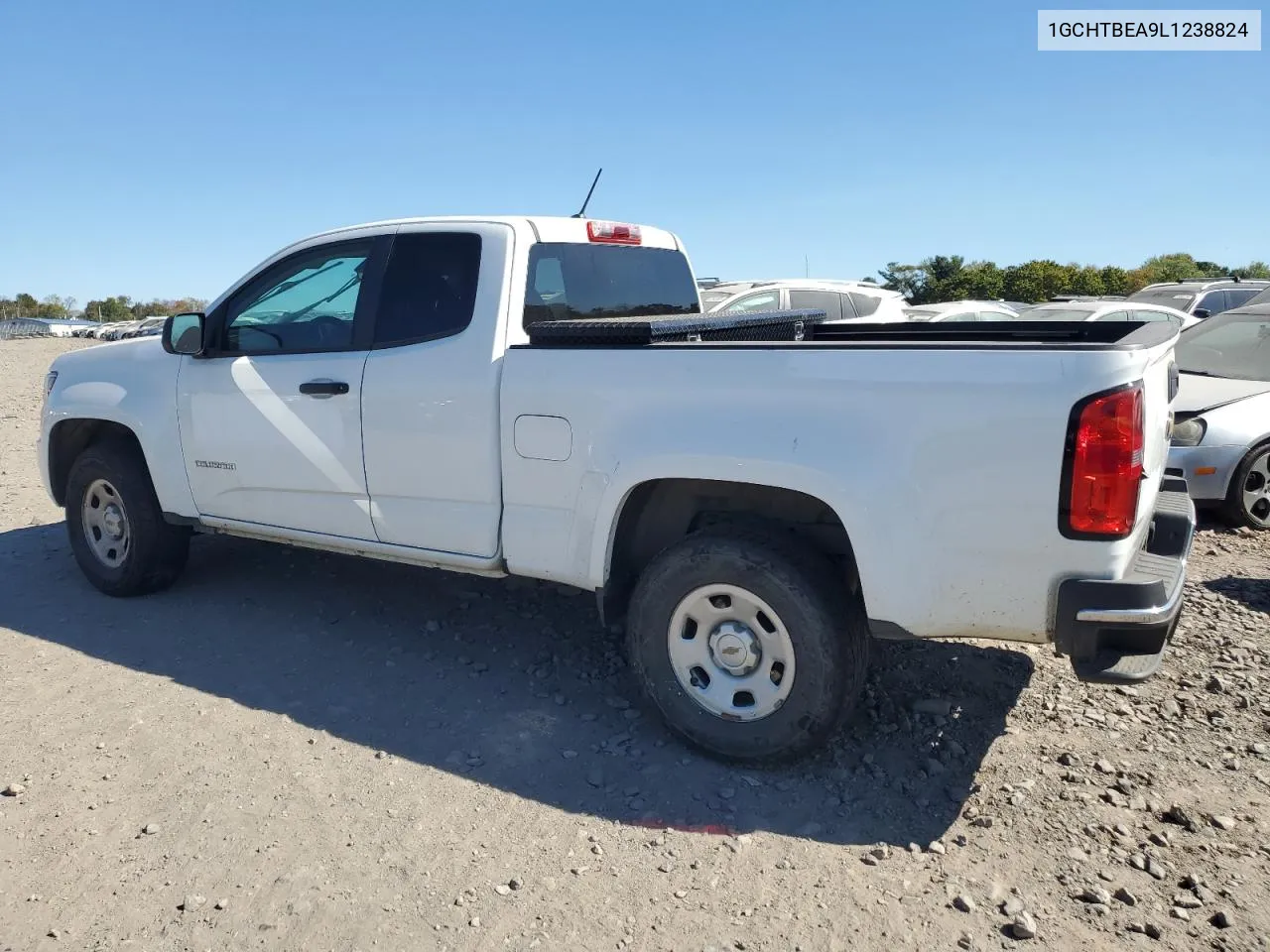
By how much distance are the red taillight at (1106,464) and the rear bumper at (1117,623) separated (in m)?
0.17

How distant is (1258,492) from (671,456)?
5050 millimetres

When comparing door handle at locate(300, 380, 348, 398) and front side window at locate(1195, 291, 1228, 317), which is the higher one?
front side window at locate(1195, 291, 1228, 317)

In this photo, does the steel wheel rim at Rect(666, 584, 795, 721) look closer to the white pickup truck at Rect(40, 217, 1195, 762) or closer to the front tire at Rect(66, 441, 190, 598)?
the white pickup truck at Rect(40, 217, 1195, 762)

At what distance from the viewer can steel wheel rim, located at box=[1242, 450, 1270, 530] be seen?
638 centimetres

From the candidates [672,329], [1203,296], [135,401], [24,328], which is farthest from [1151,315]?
[24,328]

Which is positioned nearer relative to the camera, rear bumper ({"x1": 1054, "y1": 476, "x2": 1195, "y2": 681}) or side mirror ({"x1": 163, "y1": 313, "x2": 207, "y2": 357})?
Result: rear bumper ({"x1": 1054, "y1": 476, "x2": 1195, "y2": 681})

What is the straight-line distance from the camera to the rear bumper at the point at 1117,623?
2791 mm

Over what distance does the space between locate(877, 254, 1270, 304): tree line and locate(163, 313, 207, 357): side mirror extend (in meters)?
29.6

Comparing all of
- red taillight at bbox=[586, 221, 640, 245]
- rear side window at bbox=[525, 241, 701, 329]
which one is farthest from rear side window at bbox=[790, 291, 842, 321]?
red taillight at bbox=[586, 221, 640, 245]

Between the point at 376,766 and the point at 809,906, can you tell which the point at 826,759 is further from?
the point at 376,766

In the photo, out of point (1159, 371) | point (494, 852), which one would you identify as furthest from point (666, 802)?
point (1159, 371)

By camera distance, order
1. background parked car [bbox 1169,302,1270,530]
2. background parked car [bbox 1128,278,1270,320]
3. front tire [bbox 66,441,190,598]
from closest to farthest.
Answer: front tire [bbox 66,441,190,598], background parked car [bbox 1169,302,1270,530], background parked car [bbox 1128,278,1270,320]

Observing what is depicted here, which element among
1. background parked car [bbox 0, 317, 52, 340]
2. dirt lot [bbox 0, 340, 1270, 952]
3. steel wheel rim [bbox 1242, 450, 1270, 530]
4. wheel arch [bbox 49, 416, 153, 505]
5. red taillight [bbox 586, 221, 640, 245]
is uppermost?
background parked car [bbox 0, 317, 52, 340]

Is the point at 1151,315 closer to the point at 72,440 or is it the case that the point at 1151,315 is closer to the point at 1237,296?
the point at 1237,296
